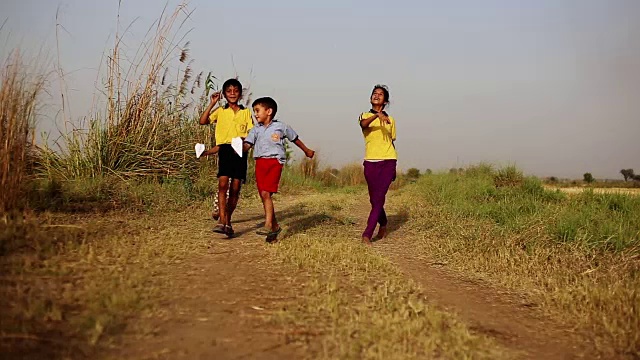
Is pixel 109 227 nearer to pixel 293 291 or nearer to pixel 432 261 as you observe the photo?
pixel 293 291

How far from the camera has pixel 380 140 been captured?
5918mm

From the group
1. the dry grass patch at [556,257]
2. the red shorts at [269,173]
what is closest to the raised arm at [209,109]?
the red shorts at [269,173]

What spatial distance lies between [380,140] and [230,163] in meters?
1.76

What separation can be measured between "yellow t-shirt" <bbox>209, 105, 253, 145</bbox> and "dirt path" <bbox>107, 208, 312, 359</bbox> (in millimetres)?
1823

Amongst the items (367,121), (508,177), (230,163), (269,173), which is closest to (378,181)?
(367,121)

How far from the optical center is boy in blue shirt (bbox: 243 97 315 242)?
5.24 metres

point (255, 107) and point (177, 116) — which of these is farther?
point (177, 116)

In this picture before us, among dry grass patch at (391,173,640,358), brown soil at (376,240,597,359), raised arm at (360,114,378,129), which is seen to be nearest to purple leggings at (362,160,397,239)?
raised arm at (360,114,378,129)

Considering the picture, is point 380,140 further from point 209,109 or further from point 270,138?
point 209,109

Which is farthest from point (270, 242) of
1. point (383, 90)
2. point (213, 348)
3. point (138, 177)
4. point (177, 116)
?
point (177, 116)

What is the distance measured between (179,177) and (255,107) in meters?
3.31

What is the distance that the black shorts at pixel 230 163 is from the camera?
227 inches

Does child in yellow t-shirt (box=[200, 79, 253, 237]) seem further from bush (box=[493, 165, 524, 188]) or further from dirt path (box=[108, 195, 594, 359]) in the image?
bush (box=[493, 165, 524, 188])

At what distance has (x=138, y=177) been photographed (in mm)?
7652
